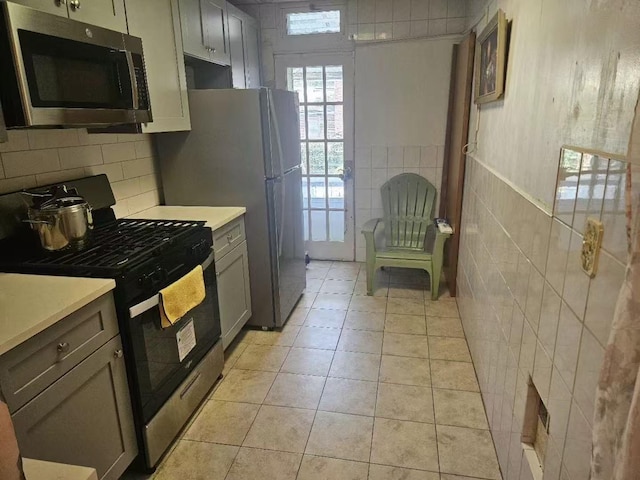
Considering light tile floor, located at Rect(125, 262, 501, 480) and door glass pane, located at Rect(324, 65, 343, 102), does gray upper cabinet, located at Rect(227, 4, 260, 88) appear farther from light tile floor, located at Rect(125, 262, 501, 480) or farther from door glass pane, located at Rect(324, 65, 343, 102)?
light tile floor, located at Rect(125, 262, 501, 480)

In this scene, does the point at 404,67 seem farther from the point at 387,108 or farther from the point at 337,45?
the point at 337,45

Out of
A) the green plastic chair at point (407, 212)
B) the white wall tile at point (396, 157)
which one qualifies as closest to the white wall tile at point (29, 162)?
the green plastic chair at point (407, 212)

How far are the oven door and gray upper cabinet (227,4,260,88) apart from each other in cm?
182

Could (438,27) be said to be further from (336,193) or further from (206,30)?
(206,30)

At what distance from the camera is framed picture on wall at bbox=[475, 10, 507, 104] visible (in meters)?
1.99

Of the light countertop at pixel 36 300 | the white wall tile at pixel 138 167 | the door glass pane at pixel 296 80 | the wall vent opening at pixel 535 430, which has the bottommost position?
the wall vent opening at pixel 535 430

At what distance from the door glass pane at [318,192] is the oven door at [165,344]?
83.7 inches

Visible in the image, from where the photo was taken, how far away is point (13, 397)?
1210 mm

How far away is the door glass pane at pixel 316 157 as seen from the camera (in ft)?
13.7

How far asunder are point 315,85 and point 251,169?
170 cm

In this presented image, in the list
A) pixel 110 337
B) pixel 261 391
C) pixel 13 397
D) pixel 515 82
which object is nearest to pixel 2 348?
pixel 13 397

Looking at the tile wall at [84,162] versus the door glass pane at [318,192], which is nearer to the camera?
the tile wall at [84,162]

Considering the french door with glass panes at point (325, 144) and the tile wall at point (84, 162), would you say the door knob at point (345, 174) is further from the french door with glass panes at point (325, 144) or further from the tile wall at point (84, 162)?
the tile wall at point (84, 162)

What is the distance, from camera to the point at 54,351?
1341 millimetres
